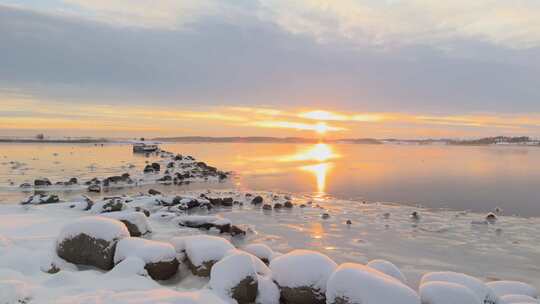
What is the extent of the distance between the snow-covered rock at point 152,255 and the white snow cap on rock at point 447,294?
4.74 meters

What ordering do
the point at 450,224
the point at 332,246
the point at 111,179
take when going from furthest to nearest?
the point at 111,179 < the point at 450,224 < the point at 332,246

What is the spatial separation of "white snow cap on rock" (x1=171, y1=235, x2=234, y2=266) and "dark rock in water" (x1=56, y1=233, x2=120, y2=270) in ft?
4.98

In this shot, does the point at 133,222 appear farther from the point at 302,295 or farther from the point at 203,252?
the point at 302,295

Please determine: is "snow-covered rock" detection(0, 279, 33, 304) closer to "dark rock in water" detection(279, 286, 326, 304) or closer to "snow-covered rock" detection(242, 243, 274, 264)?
"dark rock in water" detection(279, 286, 326, 304)

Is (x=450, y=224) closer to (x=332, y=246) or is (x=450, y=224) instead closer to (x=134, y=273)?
(x=332, y=246)

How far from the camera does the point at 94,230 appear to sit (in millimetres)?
8609

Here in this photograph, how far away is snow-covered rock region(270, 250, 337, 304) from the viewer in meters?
7.56

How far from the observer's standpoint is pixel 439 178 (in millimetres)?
32094

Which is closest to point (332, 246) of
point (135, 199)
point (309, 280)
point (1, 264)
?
point (309, 280)

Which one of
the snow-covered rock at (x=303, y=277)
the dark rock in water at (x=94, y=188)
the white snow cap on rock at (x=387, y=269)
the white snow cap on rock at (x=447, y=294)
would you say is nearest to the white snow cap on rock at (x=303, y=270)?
the snow-covered rock at (x=303, y=277)

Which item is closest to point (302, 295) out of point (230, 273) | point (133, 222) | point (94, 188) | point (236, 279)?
point (236, 279)

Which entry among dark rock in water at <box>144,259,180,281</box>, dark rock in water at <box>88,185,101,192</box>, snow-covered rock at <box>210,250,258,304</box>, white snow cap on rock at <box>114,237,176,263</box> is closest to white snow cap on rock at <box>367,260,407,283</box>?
snow-covered rock at <box>210,250,258,304</box>

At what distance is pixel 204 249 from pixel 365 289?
11.4 ft

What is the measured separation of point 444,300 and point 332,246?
5343mm
